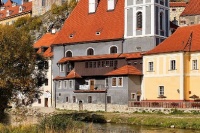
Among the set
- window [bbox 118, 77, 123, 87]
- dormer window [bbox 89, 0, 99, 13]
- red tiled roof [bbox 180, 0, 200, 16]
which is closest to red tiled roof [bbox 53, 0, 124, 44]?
dormer window [bbox 89, 0, 99, 13]

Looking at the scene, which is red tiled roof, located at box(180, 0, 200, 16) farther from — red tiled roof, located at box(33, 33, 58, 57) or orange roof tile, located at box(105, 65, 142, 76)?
orange roof tile, located at box(105, 65, 142, 76)

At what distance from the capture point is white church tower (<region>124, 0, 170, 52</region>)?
2370 inches

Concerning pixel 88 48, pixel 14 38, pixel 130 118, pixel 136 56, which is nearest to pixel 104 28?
pixel 88 48

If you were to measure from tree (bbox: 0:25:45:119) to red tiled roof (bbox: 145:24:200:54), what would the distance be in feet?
57.3

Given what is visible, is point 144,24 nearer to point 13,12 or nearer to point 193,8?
point 193,8

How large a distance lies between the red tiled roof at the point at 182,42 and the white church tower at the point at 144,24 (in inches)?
151

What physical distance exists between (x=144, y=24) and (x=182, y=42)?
7.80 m

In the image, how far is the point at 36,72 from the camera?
46.0 meters

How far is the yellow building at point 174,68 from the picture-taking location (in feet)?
173

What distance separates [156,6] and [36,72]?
69.8 feet

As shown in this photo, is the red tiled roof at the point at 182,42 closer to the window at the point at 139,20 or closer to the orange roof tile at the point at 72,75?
the window at the point at 139,20

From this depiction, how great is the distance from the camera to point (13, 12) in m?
119

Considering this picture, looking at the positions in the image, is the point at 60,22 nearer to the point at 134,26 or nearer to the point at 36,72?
the point at 134,26

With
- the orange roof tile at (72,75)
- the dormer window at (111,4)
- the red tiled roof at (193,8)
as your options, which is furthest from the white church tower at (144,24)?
the red tiled roof at (193,8)
